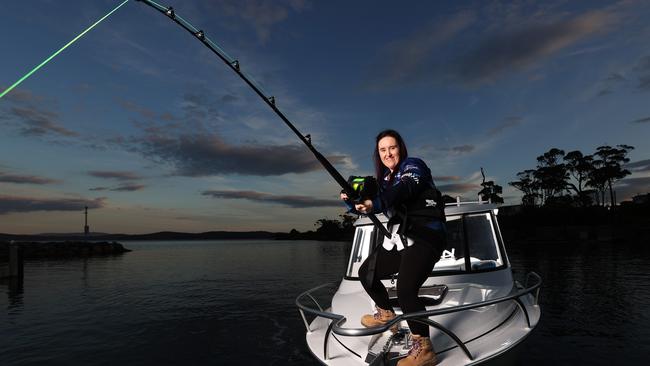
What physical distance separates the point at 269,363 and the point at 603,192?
382 feet

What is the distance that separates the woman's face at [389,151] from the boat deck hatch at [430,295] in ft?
6.23

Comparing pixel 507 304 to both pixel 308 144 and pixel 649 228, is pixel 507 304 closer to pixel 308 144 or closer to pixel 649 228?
pixel 308 144

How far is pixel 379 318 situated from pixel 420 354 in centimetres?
87

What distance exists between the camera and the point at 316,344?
17.0 feet

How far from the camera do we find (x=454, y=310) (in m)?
3.93

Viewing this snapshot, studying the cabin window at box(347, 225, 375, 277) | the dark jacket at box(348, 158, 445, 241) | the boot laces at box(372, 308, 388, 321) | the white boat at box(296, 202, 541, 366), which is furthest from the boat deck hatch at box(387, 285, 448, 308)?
the dark jacket at box(348, 158, 445, 241)

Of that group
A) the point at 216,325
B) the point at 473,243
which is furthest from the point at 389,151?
the point at 216,325

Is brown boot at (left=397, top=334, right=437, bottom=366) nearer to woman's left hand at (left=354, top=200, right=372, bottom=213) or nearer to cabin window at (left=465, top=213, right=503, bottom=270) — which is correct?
woman's left hand at (left=354, top=200, right=372, bottom=213)

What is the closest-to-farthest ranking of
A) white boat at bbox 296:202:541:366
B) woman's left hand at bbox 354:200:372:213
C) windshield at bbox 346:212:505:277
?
woman's left hand at bbox 354:200:372:213 < white boat at bbox 296:202:541:366 < windshield at bbox 346:212:505:277

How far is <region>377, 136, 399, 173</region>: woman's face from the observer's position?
423cm

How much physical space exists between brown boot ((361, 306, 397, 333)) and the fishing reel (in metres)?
1.73

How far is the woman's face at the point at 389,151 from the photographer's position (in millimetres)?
4227

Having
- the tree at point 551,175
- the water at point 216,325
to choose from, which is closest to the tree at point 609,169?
the tree at point 551,175

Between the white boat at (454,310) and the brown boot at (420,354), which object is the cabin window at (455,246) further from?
the brown boot at (420,354)
